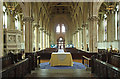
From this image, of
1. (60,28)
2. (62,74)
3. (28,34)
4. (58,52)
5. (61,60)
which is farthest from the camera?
(60,28)

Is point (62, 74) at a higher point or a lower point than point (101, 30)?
→ lower

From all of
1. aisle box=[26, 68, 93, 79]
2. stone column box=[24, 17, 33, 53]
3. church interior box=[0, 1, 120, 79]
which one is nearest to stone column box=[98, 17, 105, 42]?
church interior box=[0, 1, 120, 79]

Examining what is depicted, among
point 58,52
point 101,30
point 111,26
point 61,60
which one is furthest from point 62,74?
point 101,30

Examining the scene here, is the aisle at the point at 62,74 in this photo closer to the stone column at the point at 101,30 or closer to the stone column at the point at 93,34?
the stone column at the point at 93,34

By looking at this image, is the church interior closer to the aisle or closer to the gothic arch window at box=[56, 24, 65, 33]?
the aisle

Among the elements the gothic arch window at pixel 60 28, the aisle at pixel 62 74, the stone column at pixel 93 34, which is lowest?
the aisle at pixel 62 74

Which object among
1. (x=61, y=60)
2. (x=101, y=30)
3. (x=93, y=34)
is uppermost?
(x=101, y=30)

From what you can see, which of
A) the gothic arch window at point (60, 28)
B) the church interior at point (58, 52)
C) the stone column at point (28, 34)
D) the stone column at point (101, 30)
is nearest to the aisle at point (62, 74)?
the church interior at point (58, 52)

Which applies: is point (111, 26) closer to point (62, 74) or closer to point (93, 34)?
point (93, 34)

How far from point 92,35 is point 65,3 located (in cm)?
1830

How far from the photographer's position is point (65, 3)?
91.4 ft

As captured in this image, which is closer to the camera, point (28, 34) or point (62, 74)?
point (62, 74)

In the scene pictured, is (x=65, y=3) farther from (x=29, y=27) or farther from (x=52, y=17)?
(x=29, y=27)

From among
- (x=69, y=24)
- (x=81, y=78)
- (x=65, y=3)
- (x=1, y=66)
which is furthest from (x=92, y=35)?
(x=69, y=24)
